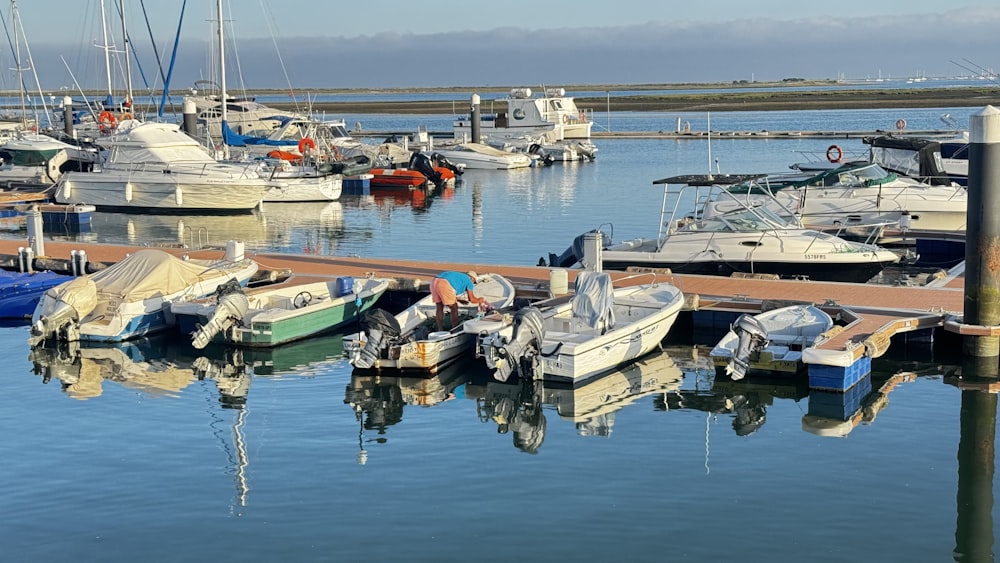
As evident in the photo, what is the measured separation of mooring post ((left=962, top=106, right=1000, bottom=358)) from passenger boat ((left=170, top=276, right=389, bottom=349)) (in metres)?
9.42

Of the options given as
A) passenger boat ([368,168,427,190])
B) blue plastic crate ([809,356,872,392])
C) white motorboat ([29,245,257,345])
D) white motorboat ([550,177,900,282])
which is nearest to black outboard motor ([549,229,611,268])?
white motorboat ([550,177,900,282])

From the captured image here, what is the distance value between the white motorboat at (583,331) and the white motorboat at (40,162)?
33059mm

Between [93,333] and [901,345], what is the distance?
12.7 meters

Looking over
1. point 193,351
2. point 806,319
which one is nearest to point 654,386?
point 806,319

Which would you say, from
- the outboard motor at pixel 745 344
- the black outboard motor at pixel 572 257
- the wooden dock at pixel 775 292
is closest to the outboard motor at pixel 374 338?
the wooden dock at pixel 775 292

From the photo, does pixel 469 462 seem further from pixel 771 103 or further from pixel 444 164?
pixel 771 103

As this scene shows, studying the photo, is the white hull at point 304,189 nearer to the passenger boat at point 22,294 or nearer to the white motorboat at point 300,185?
the white motorboat at point 300,185

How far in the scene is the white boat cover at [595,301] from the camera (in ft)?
59.0

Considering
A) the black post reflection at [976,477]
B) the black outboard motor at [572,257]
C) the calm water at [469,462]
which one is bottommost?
the black post reflection at [976,477]

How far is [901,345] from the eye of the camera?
1858 cm

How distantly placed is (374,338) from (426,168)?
106 ft

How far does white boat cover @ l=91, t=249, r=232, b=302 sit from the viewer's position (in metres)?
20.5

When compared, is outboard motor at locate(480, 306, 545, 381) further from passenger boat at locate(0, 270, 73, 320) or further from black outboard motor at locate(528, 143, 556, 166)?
black outboard motor at locate(528, 143, 556, 166)

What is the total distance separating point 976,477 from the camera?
44.2ft
